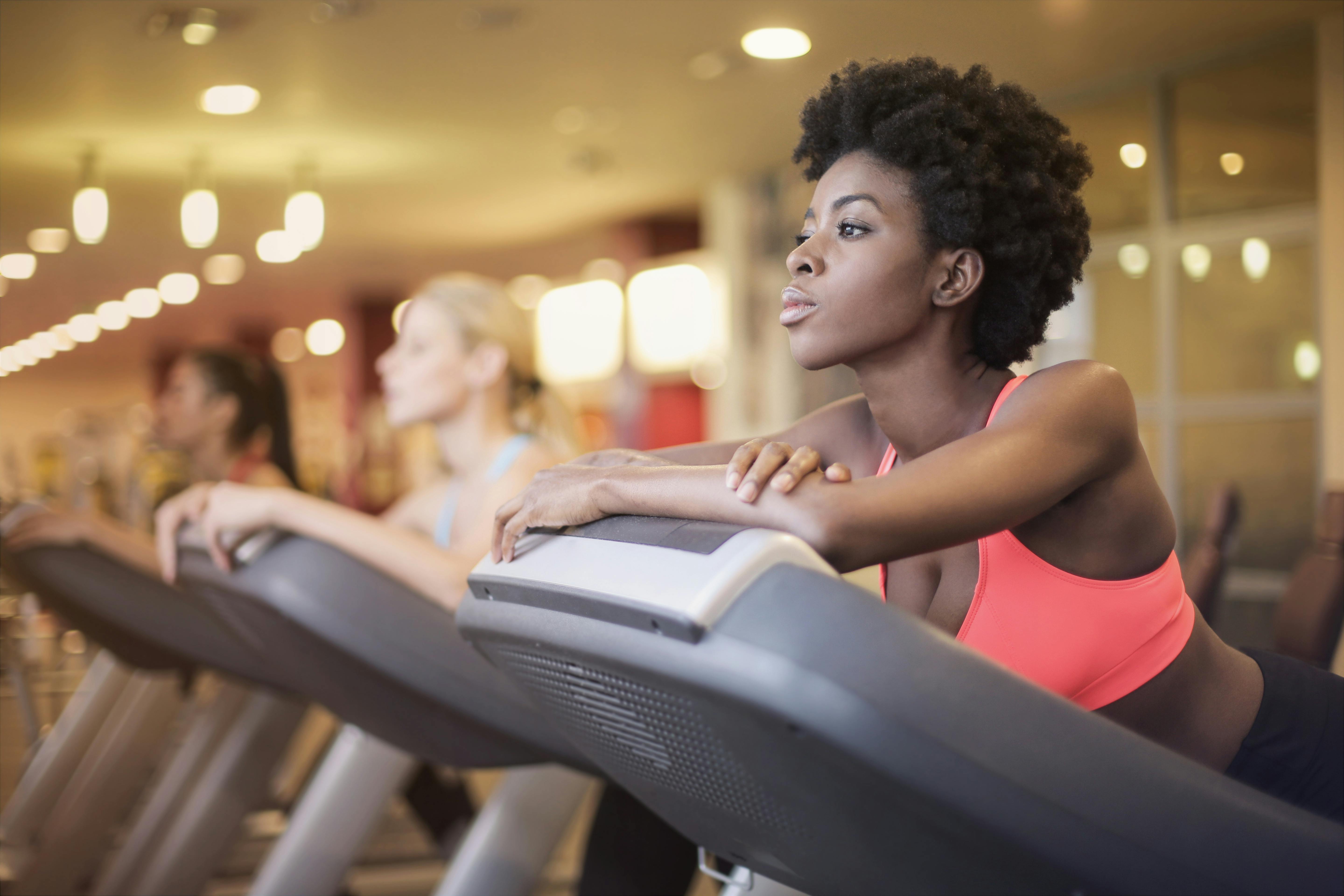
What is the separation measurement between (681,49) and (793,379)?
3820 millimetres

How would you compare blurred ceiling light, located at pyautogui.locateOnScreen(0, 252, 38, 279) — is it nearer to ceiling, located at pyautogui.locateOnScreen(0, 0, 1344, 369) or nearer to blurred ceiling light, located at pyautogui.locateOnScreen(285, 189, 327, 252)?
ceiling, located at pyautogui.locateOnScreen(0, 0, 1344, 369)

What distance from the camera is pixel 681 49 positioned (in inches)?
48.0

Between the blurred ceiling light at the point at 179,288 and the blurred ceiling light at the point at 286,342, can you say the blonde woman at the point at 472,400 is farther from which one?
the blurred ceiling light at the point at 286,342

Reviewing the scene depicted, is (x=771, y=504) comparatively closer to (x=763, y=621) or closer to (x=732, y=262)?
(x=763, y=621)

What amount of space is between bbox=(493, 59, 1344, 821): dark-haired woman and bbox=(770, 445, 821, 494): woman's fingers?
1 cm

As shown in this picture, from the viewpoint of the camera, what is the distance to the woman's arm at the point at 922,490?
0.69 meters

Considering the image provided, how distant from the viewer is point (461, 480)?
1958 mm

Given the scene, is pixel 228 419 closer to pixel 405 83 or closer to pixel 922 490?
pixel 405 83

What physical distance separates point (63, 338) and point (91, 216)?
16cm

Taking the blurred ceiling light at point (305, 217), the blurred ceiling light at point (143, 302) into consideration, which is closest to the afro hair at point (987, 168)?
the blurred ceiling light at point (143, 302)

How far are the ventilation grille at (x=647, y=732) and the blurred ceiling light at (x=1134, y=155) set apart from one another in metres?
0.75

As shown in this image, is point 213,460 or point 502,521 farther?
point 213,460

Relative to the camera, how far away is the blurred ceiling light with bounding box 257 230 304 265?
6.45ft

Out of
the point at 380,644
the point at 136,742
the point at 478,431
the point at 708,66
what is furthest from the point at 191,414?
the point at 708,66
